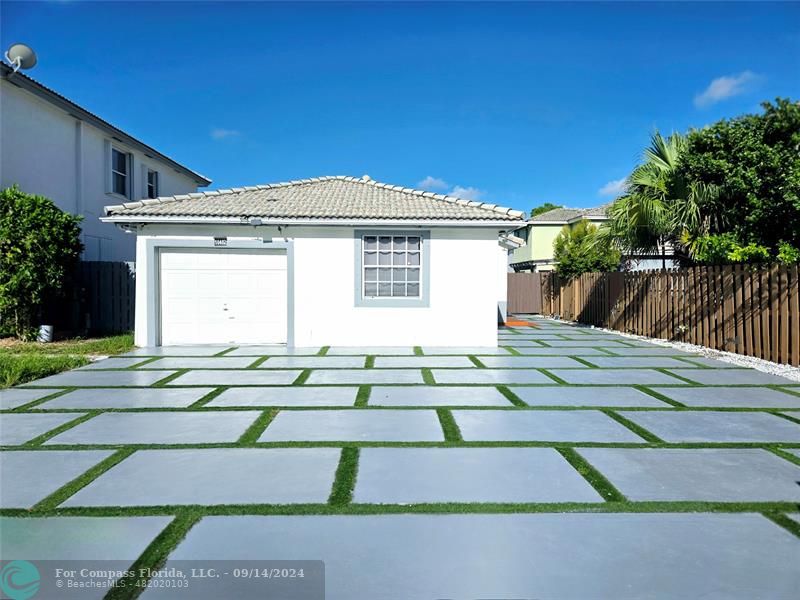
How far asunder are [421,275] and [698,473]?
25.2ft

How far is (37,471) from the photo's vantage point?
3.86 m

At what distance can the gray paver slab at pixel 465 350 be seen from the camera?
1025 cm

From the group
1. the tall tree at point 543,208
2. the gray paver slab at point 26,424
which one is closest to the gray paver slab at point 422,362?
the gray paver slab at point 26,424

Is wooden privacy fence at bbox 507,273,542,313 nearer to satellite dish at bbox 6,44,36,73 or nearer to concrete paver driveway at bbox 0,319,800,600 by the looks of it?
concrete paver driveway at bbox 0,319,800,600

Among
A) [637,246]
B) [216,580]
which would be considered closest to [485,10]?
[637,246]

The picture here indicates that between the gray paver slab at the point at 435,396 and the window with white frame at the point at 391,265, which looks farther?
the window with white frame at the point at 391,265

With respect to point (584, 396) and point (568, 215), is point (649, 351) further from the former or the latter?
point (568, 215)

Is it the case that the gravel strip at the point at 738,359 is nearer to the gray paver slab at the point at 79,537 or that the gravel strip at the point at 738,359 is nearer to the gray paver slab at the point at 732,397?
the gray paver slab at the point at 732,397

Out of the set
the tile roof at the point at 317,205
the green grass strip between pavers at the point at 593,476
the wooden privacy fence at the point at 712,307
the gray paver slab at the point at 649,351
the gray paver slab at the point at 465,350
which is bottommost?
the green grass strip between pavers at the point at 593,476

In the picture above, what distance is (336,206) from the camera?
11.6m

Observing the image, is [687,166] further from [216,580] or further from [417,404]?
[216,580]

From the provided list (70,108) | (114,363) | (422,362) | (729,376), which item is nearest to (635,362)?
(729,376)

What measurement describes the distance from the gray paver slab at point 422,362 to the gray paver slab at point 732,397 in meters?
3.14

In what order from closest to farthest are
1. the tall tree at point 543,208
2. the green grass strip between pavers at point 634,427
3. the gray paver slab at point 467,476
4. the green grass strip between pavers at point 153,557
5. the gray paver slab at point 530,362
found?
the green grass strip between pavers at point 153,557 < the gray paver slab at point 467,476 < the green grass strip between pavers at point 634,427 < the gray paver slab at point 530,362 < the tall tree at point 543,208
